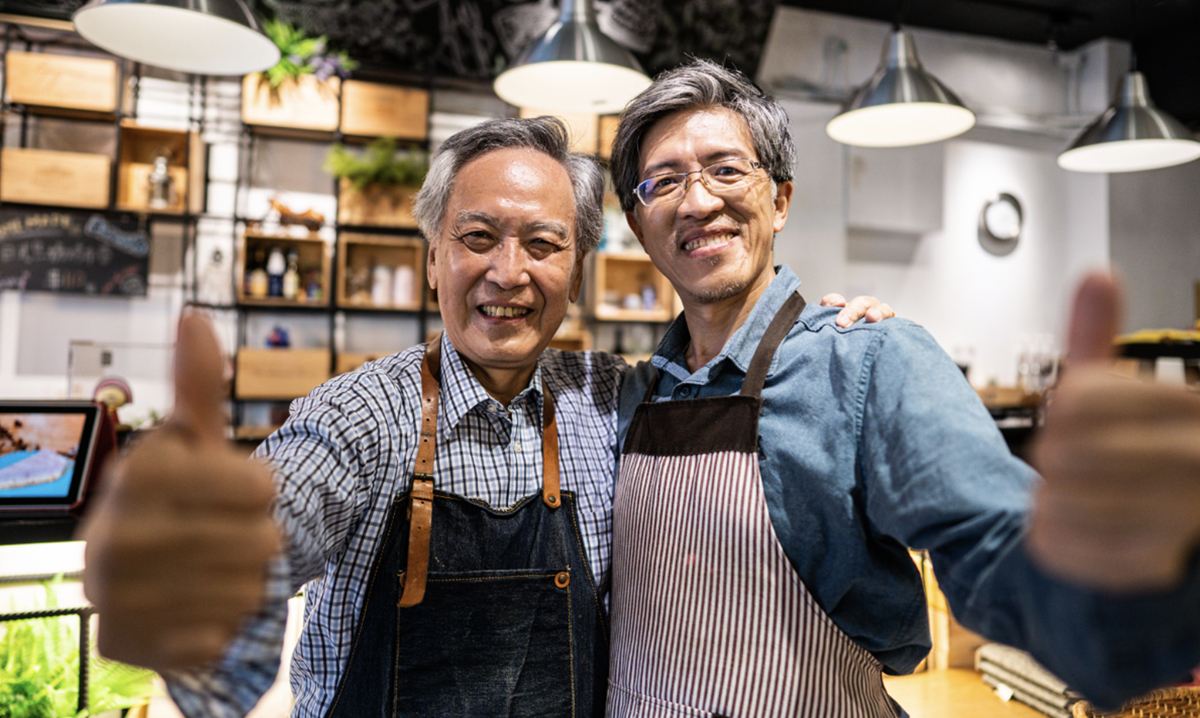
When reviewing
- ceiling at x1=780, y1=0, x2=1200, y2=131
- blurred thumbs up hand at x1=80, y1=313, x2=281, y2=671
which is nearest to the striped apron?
blurred thumbs up hand at x1=80, y1=313, x2=281, y2=671

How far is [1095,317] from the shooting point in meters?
0.46

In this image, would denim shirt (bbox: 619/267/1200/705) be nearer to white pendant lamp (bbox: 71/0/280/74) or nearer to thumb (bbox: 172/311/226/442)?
thumb (bbox: 172/311/226/442)

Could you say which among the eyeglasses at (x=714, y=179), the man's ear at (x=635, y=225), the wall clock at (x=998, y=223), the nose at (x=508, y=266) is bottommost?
the nose at (x=508, y=266)

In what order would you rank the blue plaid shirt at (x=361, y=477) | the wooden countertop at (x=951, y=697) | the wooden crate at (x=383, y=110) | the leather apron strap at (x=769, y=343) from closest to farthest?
the blue plaid shirt at (x=361, y=477) → the leather apron strap at (x=769, y=343) → the wooden countertop at (x=951, y=697) → the wooden crate at (x=383, y=110)

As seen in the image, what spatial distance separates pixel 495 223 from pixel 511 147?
170 mm

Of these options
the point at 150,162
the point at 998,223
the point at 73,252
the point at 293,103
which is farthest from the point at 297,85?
the point at 998,223

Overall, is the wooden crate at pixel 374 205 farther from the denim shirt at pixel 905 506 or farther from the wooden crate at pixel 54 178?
the denim shirt at pixel 905 506

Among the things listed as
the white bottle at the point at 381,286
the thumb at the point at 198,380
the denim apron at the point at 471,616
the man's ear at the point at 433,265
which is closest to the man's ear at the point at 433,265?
the man's ear at the point at 433,265

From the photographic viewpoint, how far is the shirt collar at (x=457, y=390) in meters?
1.22

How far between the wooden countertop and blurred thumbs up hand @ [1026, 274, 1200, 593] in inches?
56.6

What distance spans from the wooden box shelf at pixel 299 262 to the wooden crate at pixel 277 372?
357mm

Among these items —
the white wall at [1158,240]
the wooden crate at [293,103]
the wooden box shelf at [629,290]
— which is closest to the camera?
the wooden crate at [293,103]

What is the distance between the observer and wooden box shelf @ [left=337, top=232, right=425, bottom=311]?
14.6 ft

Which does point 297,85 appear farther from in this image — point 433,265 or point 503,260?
point 503,260
